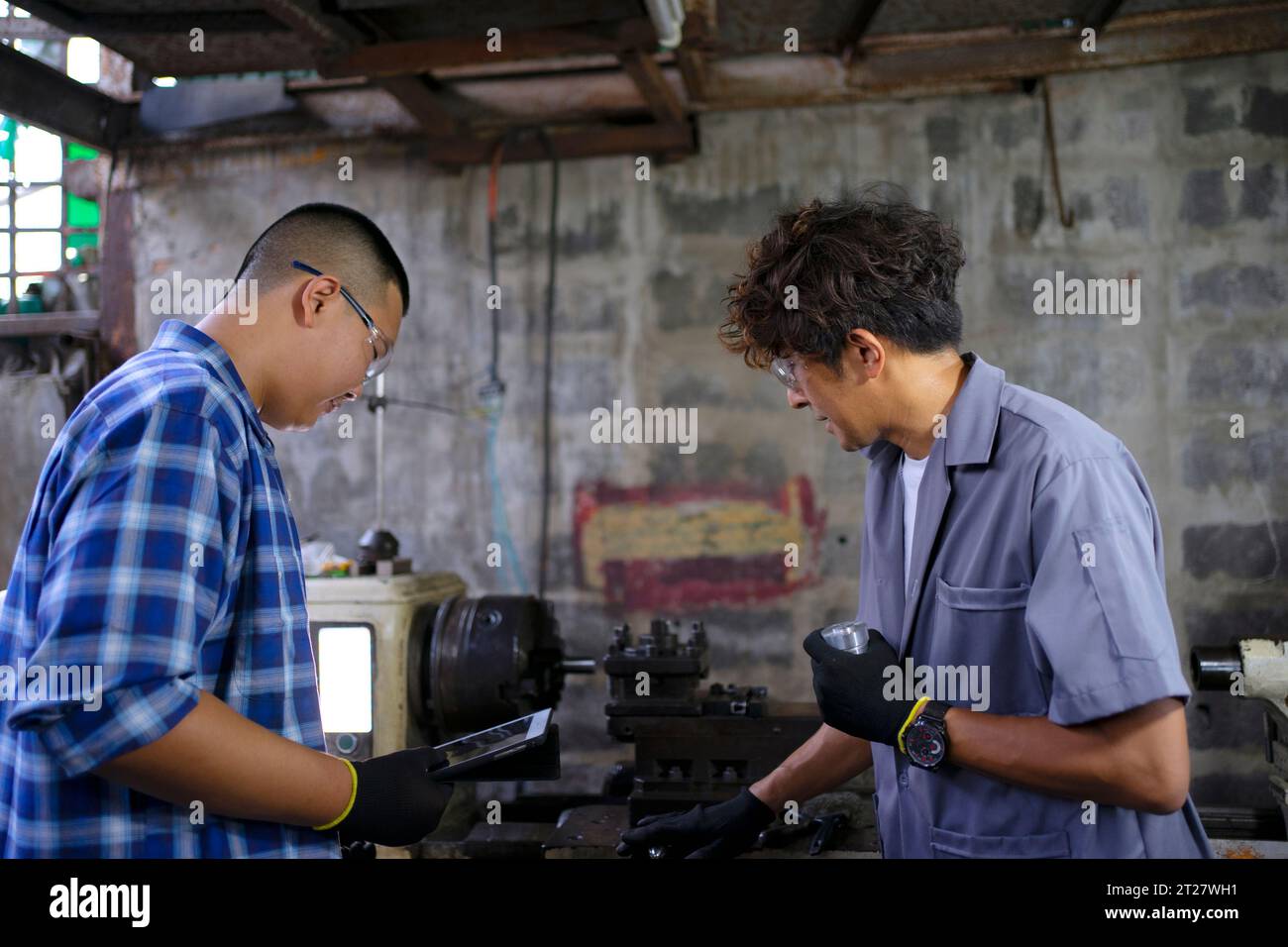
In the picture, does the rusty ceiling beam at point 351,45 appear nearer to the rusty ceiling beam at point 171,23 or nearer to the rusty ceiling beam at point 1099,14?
the rusty ceiling beam at point 171,23

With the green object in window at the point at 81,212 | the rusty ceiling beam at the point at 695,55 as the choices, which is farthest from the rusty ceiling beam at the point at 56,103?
the rusty ceiling beam at the point at 695,55

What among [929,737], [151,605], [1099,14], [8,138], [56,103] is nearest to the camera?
[151,605]

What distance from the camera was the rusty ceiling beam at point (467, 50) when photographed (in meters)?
3.27

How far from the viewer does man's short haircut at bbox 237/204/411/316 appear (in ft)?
5.33

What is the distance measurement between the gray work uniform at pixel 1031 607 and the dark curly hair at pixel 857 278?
0.47 ft

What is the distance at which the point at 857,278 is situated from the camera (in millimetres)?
1656

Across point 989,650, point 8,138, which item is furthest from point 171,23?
point 989,650

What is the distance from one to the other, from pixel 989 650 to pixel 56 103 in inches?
175

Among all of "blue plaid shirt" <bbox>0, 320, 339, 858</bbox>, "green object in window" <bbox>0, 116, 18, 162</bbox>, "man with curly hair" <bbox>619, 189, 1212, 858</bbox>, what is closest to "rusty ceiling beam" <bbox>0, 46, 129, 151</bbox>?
"green object in window" <bbox>0, 116, 18, 162</bbox>

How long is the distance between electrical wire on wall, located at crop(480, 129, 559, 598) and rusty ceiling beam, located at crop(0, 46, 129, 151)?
1836mm

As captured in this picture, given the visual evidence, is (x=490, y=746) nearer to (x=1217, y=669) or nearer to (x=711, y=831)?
(x=711, y=831)

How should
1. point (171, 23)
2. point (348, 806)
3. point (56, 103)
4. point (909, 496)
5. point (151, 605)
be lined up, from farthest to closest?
1. point (56, 103)
2. point (171, 23)
3. point (909, 496)
4. point (348, 806)
5. point (151, 605)

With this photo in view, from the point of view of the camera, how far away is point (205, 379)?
1343 millimetres

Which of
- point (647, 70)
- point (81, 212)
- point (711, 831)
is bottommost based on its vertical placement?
point (711, 831)
